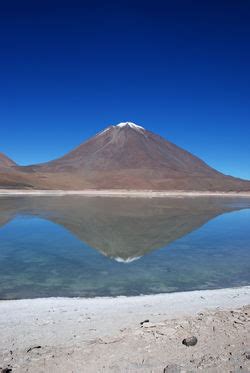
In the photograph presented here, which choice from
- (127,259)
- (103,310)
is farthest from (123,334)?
(127,259)

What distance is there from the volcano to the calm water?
7280 cm

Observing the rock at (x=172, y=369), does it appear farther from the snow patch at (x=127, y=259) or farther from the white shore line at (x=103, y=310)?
the snow patch at (x=127, y=259)

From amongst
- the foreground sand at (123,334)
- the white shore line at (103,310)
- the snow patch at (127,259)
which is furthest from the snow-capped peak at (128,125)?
the foreground sand at (123,334)

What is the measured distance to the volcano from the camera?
103125 millimetres

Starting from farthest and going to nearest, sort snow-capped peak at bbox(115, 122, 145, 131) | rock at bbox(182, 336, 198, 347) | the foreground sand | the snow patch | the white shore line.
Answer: snow-capped peak at bbox(115, 122, 145, 131) < the snow patch < the white shore line < rock at bbox(182, 336, 198, 347) < the foreground sand

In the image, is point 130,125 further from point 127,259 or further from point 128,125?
point 127,259

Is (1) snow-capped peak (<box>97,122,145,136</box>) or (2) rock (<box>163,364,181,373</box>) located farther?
(1) snow-capped peak (<box>97,122,145,136</box>)

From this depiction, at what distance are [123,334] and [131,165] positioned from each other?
136 m

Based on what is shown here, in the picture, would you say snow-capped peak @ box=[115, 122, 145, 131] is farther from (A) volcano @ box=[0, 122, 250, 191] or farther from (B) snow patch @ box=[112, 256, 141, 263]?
(B) snow patch @ box=[112, 256, 141, 263]

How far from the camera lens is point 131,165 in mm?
141500

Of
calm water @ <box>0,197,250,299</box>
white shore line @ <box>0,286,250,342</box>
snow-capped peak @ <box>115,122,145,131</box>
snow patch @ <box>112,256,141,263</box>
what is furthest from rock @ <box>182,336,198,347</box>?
snow-capped peak @ <box>115,122,145,131</box>

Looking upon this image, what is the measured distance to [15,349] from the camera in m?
5.16

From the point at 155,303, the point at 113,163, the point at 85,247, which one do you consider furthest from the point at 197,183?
the point at 155,303

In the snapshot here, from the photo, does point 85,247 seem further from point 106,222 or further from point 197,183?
point 197,183
